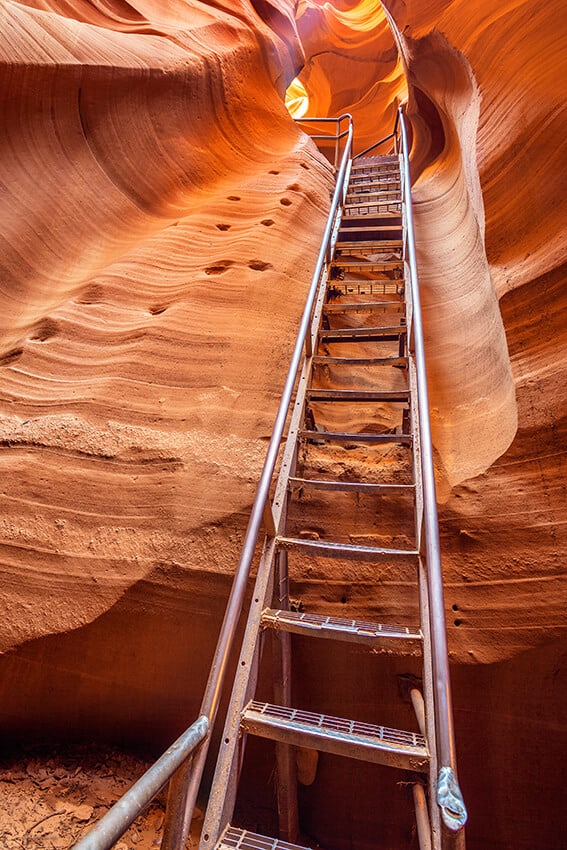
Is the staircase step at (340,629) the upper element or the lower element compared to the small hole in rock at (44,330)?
lower

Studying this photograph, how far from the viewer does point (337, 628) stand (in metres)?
1.87

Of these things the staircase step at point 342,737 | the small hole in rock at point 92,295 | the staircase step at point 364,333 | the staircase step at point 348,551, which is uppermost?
the small hole in rock at point 92,295

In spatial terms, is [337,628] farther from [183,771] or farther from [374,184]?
[374,184]

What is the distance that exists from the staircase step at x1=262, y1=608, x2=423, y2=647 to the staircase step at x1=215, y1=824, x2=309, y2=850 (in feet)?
2.01

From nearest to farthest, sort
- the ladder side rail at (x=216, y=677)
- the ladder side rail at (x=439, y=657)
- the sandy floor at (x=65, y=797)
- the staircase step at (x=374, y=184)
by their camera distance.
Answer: the ladder side rail at (x=439, y=657) → the ladder side rail at (x=216, y=677) → the sandy floor at (x=65, y=797) → the staircase step at (x=374, y=184)

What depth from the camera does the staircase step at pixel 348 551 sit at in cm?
205

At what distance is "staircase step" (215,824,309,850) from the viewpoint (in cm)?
146

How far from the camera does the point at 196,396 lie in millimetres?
3721

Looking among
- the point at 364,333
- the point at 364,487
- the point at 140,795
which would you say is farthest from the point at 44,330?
the point at 140,795

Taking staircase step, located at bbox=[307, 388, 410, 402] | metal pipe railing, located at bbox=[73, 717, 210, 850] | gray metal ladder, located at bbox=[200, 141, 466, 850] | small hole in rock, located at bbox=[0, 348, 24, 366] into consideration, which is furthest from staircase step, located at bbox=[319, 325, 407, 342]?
metal pipe railing, located at bbox=[73, 717, 210, 850]

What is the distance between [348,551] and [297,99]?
793 inches

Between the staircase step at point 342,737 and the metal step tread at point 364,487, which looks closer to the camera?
the staircase step at point 342,737

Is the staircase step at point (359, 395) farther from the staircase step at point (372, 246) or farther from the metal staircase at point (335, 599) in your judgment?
the staircase step at point (372, 246)

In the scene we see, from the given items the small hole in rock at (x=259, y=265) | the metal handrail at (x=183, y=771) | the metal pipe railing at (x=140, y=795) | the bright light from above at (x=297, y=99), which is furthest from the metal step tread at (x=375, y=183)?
the bright light from above at (x=297, y=99)
